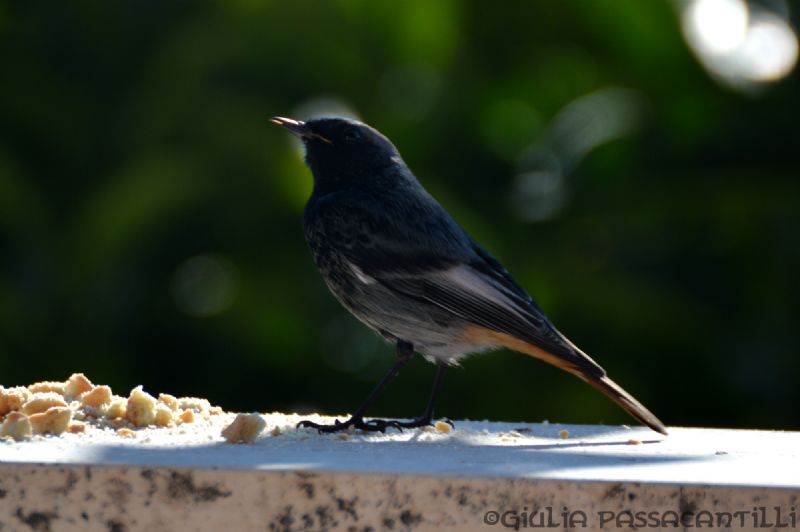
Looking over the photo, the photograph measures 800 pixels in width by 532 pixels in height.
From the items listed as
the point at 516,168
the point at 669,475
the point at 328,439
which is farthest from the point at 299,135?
the point at 516,168

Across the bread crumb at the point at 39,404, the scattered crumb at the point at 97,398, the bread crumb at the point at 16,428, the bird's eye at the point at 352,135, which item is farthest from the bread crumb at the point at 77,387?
the bird's eye at the point at 352,135

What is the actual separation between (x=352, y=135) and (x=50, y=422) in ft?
5.52

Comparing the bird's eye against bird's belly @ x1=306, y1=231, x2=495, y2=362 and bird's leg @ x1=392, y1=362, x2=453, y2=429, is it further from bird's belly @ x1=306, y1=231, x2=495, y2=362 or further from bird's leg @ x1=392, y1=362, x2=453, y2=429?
bird's leg @ x1=392, y1=362, x2=453, y2=429

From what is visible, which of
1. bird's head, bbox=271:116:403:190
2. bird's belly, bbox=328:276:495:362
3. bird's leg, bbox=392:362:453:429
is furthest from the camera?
bird's head, bbox=271:116:403:190

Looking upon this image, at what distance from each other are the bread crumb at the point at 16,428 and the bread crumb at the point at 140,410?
15.5 inches

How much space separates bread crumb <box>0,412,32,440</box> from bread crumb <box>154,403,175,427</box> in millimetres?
433

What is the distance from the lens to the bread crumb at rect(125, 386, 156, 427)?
3350 mm

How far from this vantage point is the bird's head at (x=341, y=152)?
4.35 metres

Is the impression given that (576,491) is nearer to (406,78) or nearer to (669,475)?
(669,475)

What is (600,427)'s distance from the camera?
147 inches

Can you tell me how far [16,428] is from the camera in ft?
9.72

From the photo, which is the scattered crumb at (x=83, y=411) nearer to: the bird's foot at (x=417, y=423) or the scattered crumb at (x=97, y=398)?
the scattered crumb at (x=97, y=398)

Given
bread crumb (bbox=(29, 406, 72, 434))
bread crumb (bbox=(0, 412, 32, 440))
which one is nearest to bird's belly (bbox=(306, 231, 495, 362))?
bread crumb (bbox=(29, 406, 72, 434))

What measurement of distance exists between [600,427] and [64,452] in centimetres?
166
